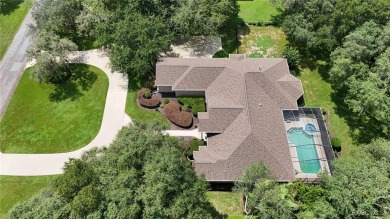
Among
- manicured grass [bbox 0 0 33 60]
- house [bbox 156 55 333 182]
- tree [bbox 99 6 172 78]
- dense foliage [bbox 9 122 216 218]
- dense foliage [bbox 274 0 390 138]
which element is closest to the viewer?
dense foliage [bbox 9 122 216 218]

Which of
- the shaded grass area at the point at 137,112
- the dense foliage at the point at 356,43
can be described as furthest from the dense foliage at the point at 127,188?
the dense foliage at the point at 356,43

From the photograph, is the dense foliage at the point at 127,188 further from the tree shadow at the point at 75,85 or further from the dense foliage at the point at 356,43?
the dense foliage at the point at 356,43

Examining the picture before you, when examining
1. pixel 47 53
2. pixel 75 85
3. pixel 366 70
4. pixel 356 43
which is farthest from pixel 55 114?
pixel 366 70

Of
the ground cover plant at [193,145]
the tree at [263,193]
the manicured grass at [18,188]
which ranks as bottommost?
the manicured grass at [18,188]

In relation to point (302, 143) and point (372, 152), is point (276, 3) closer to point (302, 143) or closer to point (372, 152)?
point (302, 143)

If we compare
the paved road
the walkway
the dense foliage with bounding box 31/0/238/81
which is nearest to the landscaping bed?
the walkway

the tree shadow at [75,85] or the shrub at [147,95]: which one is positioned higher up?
the tree shadow at [75,85]

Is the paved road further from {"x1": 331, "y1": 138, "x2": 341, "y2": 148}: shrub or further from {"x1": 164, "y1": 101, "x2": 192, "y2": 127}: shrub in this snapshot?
{"x1": 331, "y1": 138, "x2": 341, "y2": 148}: shrub
